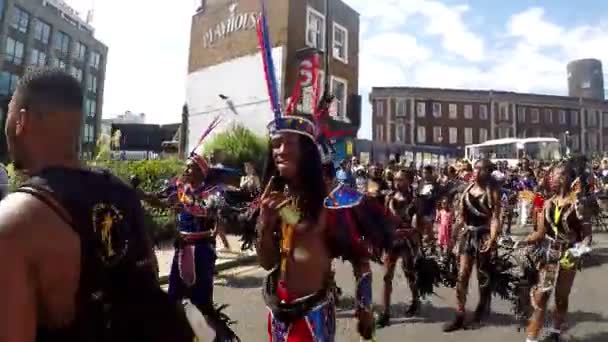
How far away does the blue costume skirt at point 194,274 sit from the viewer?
206 inches

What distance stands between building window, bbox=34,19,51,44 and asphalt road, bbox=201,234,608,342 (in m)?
45.2

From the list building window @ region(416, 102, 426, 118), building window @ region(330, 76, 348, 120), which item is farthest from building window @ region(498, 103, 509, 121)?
building window @ region(330, 76, 348, 120)

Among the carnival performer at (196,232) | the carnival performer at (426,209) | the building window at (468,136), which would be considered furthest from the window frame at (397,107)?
the carnival performer at (196,232)

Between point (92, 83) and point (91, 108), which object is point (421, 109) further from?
point (92, 83)

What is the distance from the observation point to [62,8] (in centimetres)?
5662

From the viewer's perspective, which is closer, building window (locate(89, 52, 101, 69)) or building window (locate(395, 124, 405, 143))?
building window (locate(89, 52, 101, 69))

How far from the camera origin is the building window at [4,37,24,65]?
41906mm

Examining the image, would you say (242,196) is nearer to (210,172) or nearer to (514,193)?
(210,172)

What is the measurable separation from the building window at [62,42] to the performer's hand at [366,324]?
54187mm

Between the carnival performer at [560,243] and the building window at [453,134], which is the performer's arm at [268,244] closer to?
the carnival performer at [560,243]

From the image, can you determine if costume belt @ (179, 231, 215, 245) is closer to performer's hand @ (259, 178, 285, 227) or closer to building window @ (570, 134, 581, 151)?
performer's hand @ (259, 178, 285, 227)

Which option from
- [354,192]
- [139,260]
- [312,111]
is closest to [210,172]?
[312,111]

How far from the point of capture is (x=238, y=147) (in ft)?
62.8

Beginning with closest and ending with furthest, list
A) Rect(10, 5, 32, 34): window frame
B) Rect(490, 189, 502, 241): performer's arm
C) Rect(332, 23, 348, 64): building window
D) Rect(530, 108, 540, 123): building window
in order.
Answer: Rect(490, 189, 502, 241): performer's arm < Rect(332, 23, 348, 64): building window < Rect(10, 5, 32, 34): window frame < Rect(530, 108, 540, 123): building window
